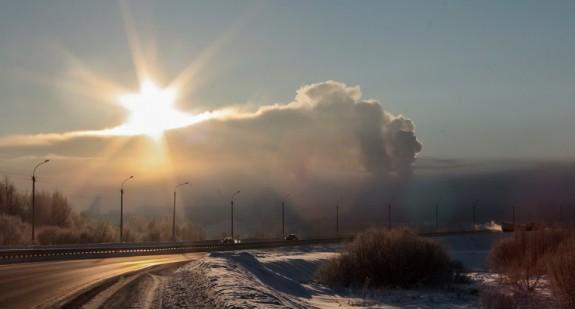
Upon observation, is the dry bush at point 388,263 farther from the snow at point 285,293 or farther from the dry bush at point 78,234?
the dry bush at point 78,234

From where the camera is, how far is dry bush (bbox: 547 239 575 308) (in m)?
19.3

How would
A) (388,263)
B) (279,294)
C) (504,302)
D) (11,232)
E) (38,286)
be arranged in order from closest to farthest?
(504,302)
(279,294)
(38,286)
(388,263)
(11,232)

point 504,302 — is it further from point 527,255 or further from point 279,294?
point 527,255

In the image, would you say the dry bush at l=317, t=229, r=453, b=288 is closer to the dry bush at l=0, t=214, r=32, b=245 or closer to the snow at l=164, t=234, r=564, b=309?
the snow at l=164, t=234, r=564, b=309

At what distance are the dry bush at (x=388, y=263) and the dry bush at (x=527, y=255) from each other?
10.3ft

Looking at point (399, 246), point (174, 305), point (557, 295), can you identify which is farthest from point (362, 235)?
point (174, 305)

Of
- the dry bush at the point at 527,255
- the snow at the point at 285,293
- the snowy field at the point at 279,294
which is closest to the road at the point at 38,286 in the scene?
the snowy field at the point at 279,294

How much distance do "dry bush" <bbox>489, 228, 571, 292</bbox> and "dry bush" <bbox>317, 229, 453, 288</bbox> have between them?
3128 mm

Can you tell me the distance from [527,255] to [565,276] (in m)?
9.16

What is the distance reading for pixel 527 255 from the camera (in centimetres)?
2853

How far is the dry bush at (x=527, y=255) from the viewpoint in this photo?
91.4 feet

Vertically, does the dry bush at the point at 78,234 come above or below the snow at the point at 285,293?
above

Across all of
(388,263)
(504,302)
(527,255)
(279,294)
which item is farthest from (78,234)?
(504,302)

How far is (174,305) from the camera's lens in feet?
58.8
